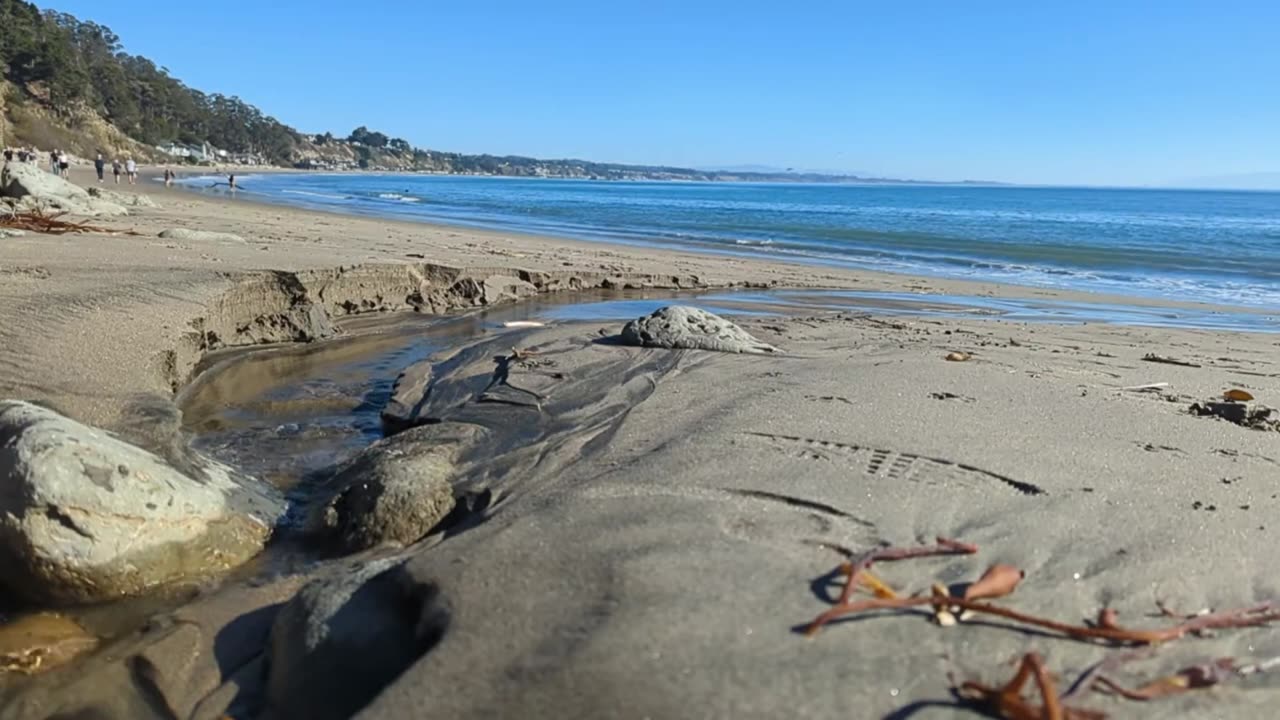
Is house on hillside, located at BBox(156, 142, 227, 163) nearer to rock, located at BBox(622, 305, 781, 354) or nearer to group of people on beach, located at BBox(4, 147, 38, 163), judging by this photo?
group of people on beach, located at BBox(4, 147, 38, 163)

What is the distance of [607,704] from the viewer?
2145 mm

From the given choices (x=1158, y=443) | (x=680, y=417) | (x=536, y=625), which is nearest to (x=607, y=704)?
(x=536, y=625)

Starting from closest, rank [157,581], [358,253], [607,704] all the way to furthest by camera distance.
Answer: [607,704] → [157,581] → [358,253]

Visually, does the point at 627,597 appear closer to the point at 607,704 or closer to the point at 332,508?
the point at 607,704

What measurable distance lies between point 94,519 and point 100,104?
94482 mm

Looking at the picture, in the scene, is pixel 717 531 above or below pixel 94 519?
above

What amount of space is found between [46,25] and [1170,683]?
87710mm

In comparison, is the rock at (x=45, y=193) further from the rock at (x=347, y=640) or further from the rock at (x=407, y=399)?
the rock at (x=347, y=640)

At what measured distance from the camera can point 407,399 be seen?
5.97 m

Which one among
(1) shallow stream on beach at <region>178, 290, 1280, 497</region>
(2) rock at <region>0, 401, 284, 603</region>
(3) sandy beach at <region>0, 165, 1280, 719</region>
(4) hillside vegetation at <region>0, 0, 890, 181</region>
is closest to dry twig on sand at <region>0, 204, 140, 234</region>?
(3) sandy beach at <region>0, 165, 1280, 719</region>

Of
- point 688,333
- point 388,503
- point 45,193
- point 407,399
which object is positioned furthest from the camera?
point 45,193

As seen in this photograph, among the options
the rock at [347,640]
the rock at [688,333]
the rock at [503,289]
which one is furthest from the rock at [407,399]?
the rock at [503,289]

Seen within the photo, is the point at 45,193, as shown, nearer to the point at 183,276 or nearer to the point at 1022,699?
the point at 183,276

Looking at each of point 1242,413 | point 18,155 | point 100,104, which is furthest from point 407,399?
point 100,104
